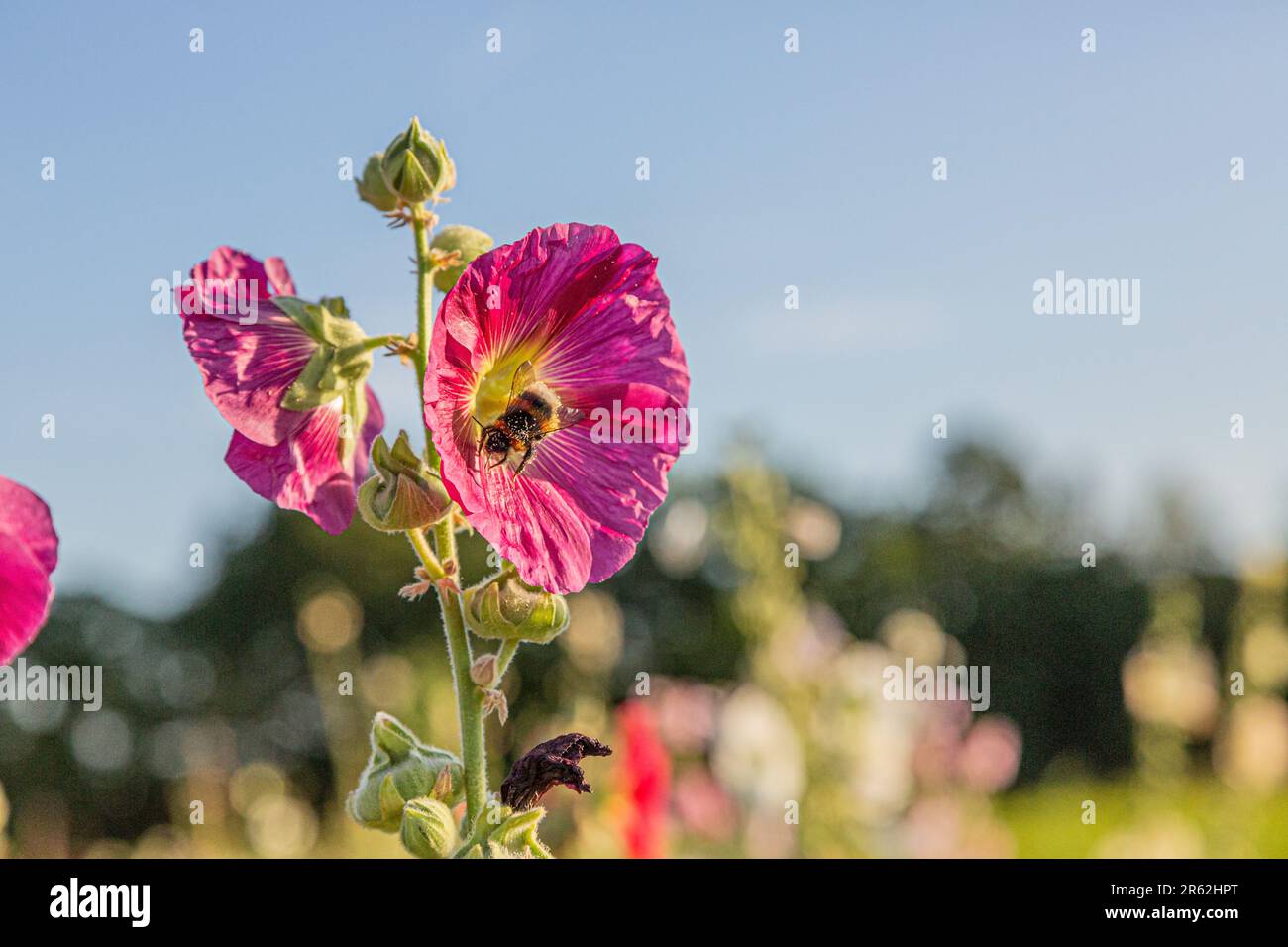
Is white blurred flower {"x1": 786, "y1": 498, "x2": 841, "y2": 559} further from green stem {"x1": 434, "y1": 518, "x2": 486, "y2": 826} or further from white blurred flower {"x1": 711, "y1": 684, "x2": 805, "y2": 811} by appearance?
green stem {"x1": 434, "y1": 518, "x2": 486, "y2": 826}

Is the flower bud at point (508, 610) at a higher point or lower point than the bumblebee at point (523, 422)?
lower

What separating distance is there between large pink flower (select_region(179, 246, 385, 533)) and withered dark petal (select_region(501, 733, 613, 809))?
0.37 metres

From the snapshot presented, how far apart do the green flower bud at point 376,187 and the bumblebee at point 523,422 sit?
0.86 feet

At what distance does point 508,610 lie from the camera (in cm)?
130

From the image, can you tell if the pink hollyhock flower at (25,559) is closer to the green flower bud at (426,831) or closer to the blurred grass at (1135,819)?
the green flower bud at (426,831)

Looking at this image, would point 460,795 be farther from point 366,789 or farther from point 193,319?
point 193,319

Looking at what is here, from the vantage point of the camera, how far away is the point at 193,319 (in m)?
1.44

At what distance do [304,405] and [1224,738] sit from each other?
6993 millimetres

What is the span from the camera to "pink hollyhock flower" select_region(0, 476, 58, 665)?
38.2 inches

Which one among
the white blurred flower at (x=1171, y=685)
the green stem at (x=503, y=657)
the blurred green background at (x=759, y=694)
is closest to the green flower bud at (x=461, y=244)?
the green stem at (x=503, y=657)

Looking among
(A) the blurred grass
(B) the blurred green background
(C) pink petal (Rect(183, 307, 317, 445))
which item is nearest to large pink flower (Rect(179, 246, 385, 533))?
(C) pink petal (Rect(183, 307, 317, 445))

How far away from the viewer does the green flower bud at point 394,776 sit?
4.47ft

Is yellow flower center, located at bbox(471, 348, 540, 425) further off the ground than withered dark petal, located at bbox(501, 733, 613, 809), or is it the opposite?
yellow flower center, located at bbox(471, 348, 540, 425)

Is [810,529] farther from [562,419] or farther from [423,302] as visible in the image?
[423,302]
